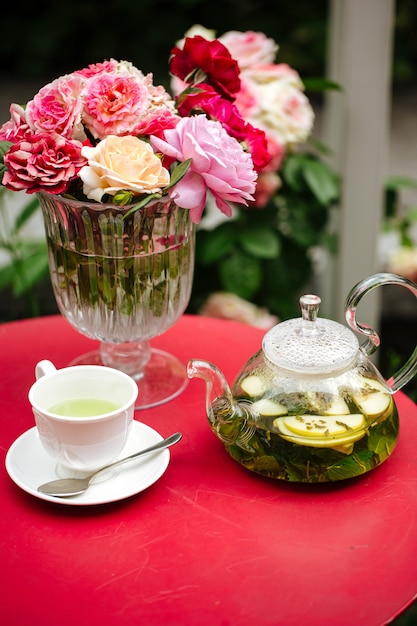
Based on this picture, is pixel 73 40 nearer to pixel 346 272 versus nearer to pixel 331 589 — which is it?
pixel 346 272

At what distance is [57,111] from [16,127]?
59mm

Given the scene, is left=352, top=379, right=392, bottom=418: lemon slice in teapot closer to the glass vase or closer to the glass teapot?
the glass teapot

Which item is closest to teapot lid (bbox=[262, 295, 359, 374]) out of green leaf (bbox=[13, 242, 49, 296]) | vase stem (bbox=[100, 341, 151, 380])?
vase stem (bbox=[100, 341, 151, 380])

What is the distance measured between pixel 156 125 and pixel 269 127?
0.89m

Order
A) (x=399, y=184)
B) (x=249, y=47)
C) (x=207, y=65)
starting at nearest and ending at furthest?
(x=207, y=65) < (x=249, y=47) < (x=399, y=184)

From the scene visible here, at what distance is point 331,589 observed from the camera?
0.82 metres

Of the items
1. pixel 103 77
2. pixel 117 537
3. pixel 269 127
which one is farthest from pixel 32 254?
pixel 117 537

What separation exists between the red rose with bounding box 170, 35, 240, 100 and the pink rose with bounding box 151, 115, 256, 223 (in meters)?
0.14

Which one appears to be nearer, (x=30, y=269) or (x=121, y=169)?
(x=121, y=169)

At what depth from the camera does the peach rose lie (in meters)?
0.97

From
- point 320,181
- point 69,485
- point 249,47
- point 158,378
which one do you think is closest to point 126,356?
point 158,378

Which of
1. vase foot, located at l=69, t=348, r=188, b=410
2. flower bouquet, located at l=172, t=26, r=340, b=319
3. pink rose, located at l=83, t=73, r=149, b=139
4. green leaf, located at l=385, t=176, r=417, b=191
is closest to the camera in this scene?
pink rose, located at l=83, t=73, r=149, b=139

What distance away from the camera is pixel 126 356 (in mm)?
1222

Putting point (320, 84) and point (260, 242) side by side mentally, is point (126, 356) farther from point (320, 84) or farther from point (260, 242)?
point (320, 84)
